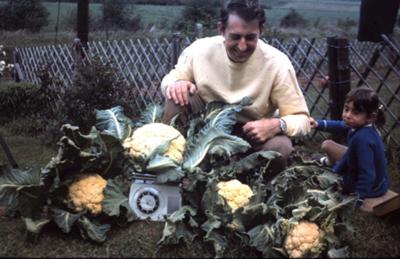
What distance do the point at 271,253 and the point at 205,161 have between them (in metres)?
0.71

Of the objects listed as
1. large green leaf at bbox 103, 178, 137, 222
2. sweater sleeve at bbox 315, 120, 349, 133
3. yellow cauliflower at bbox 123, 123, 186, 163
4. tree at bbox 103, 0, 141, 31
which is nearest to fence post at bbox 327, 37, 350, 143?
sweater sleeve at bbox 315, 120, 349, 133

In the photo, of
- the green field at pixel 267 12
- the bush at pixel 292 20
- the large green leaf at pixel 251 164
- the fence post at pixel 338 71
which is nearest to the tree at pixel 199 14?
the green field at pixel 267 12

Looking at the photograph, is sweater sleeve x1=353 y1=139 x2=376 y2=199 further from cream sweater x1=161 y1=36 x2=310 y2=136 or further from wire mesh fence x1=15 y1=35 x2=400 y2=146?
wire mesh fence x1=15 y1=35 x2=400 y2=146

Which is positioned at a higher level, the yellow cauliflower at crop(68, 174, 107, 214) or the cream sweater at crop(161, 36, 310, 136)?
the cream sweater at crop(161, 36, 310, 136)

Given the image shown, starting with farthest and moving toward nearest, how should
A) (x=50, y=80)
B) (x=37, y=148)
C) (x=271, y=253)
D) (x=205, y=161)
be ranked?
(x=50, y=80) → (x=37, y=148) → (x=205, y=161) → (x=271, y=253)

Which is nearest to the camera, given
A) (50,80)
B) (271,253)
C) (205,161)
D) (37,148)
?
(271,253)

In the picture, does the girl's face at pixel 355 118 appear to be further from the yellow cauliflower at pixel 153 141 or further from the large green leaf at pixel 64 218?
the large green leaf at pixel 64 218

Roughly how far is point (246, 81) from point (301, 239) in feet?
4.15

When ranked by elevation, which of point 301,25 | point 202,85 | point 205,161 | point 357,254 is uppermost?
point 202,85

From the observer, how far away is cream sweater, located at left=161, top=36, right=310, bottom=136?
326cm

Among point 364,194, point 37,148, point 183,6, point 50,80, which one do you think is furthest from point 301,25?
point 364,194

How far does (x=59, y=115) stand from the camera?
569 cm

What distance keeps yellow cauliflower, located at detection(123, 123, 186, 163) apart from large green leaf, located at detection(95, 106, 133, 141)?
66mm

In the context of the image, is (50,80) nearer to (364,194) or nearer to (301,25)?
(364,194)
